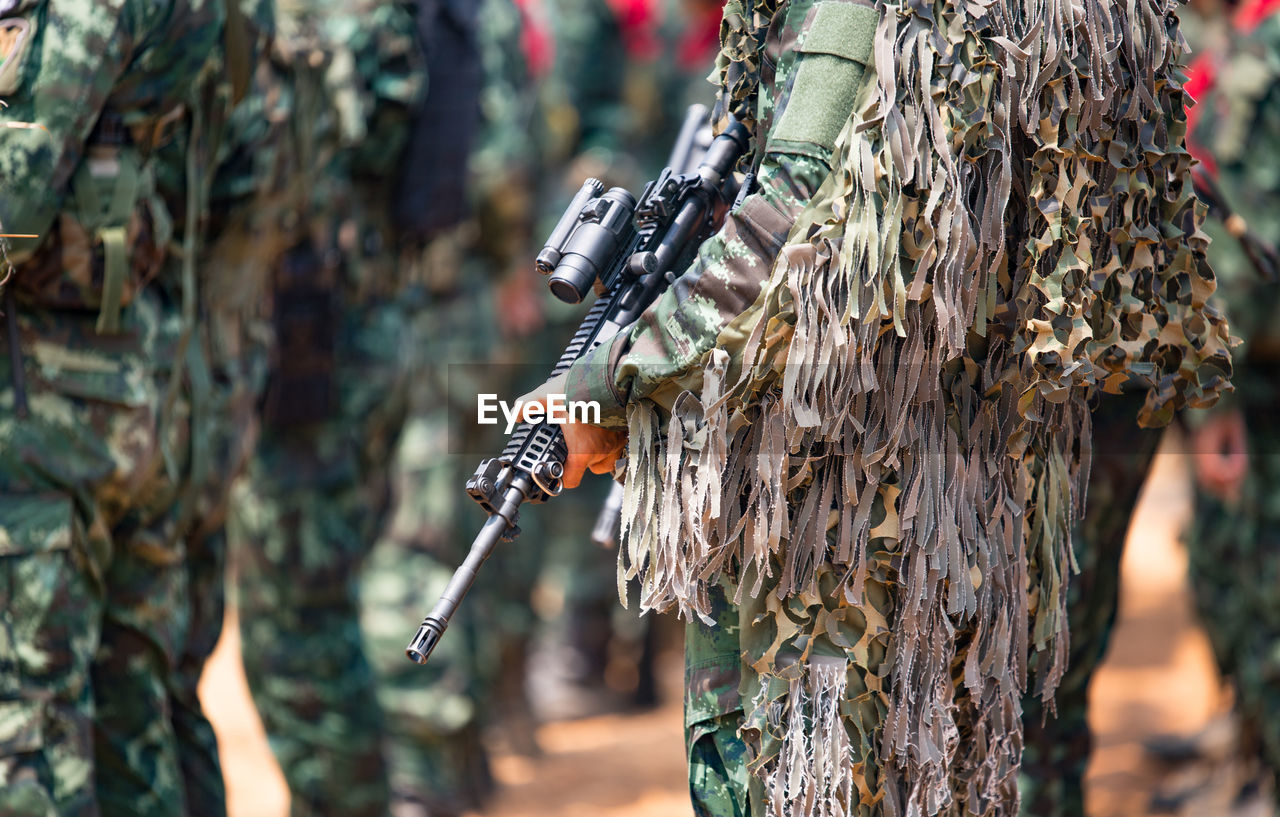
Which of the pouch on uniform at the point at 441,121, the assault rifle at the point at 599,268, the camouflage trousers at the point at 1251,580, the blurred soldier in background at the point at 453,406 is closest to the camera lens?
the assault rifle at the point at 599,268

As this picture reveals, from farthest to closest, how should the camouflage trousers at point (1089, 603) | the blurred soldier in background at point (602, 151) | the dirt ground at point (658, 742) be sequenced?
the blurred soldier in background at point (602, 151)
the dirt ground at point (658, 742)
the camouflage trousers at point (1089, 603)

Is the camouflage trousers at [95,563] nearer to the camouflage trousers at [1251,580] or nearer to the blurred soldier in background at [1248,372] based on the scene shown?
the blurred soldier in background at [1248,372]

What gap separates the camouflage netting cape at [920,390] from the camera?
2.02 metres

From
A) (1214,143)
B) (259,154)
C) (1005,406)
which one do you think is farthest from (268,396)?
(1214,143)

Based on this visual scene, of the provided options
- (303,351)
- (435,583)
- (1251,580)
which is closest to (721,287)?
(303,351)

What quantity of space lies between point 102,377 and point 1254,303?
2.63 m

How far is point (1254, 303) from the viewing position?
3689 mm

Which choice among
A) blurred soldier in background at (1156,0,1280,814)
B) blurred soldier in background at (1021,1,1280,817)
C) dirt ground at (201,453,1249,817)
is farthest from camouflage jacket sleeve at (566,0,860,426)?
dirt ground at (201,453,1249,817)

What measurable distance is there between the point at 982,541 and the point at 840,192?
0.55m

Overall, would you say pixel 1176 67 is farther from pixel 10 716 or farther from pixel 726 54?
pixel 10 716

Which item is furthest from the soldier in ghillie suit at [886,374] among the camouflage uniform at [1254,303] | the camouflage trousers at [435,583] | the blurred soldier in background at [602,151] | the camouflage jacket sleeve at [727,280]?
the blurred soldier in background at [602,151]

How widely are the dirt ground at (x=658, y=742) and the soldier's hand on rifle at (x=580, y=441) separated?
9.25 ft

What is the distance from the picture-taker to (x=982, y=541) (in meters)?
2.17

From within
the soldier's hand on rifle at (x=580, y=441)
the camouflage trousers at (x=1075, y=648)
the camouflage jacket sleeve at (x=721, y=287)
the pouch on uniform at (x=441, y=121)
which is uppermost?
the pouch on uniform at (x=441, y=121)
